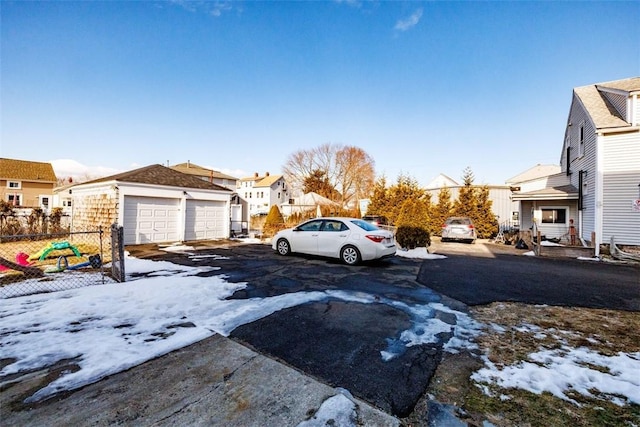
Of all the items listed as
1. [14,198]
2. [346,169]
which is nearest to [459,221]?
[346,169]


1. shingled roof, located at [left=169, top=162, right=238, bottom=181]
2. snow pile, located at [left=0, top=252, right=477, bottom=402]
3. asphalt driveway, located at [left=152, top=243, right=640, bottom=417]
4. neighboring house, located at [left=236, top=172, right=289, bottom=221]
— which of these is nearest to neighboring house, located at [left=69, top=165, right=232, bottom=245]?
asphalt driveway, located at [left=152, top=243, right=640, bottom=417]

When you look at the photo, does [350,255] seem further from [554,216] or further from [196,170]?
[196,170]

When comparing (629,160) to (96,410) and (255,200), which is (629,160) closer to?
(96,410)

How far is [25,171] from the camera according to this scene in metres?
29.4

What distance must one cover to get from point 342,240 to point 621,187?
39.9ft

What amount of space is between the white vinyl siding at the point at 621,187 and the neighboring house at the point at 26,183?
42.1 metres

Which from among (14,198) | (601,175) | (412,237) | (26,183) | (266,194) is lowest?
(412,237)

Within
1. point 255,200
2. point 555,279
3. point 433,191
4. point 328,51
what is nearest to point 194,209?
point 328,51

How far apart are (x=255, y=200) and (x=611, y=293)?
158 feet

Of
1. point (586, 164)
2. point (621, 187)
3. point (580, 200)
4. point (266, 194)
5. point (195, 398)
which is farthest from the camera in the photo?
point (266, 194)

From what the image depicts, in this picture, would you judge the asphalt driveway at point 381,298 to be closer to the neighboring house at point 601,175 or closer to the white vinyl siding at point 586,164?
the neighboring house at point 601,175

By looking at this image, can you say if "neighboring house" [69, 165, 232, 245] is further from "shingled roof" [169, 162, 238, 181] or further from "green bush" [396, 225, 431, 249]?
"shingled roof" [169, 162, 238, 181]

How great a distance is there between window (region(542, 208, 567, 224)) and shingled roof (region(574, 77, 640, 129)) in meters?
5.29

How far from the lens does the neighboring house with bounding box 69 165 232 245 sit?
12.5 meters
